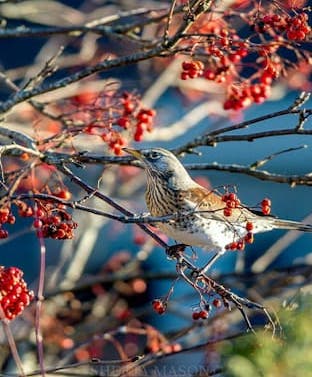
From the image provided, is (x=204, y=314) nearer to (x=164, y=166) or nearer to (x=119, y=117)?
(x=119, y=117)

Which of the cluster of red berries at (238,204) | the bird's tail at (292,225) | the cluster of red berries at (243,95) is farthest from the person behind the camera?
the bird's tail at (292,225)

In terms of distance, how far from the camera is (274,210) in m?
7.62

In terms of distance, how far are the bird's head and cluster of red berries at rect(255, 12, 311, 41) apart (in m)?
1.07

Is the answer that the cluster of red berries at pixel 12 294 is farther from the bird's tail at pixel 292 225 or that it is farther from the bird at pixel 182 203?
the bird's tail at pixel 292 225

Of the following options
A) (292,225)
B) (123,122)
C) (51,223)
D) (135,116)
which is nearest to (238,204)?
(51,223)

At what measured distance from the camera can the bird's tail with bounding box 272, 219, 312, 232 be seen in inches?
168

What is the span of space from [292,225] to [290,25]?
1.37 metres

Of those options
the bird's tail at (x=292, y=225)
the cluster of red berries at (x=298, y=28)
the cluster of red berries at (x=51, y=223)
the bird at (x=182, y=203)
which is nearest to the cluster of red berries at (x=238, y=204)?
the cluster of red berries at (x=51, y=223)

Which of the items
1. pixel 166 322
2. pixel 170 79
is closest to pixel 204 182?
pixel 170 79

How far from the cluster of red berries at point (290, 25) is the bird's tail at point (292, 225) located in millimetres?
1187

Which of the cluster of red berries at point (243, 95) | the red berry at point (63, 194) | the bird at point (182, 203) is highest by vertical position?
the cluster of red berries at point (243, 95)

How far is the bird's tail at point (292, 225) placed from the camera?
426 cm

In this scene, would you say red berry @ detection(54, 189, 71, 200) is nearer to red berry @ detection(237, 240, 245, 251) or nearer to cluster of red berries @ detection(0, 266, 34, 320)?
cluster of red berries @ detection(0, 266, 34, 320)

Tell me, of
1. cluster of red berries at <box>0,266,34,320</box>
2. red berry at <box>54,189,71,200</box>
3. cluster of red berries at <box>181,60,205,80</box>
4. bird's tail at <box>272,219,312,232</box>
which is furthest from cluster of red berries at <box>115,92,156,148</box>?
cluster of red berries at <box>0,266,34,320</box>
